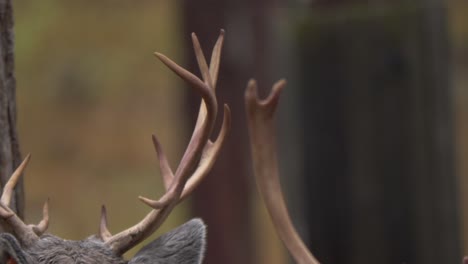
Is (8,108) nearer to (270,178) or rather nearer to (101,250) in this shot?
(101,250)

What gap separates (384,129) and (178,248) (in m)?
2.50

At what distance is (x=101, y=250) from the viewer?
18.2 feet

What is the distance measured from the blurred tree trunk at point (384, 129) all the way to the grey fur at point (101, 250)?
232cm

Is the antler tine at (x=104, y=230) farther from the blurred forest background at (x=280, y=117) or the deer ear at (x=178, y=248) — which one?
the blurred forest background at (x=280, y=117)

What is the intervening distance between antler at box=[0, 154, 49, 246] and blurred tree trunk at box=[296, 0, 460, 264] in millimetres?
2667

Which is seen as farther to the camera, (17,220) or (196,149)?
(196,149)

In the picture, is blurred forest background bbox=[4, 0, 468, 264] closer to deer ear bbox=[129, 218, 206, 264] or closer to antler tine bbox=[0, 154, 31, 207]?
deer ear bbox=[129, 218, 206, 264]

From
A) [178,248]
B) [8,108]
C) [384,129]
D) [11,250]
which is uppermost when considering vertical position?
[8,108]

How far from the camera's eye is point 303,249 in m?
6.21

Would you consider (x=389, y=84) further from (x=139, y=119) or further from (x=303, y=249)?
→ (x=139, y=119)

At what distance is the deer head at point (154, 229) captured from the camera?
5.47 m

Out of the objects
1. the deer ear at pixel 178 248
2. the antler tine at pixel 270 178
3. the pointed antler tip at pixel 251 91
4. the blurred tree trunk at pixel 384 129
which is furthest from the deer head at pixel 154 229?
the blurred tree trunk at pixel 384 129

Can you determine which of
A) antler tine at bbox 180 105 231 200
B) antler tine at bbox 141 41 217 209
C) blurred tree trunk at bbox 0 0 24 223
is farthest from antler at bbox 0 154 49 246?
antler tine at bbox 180 105 231 200

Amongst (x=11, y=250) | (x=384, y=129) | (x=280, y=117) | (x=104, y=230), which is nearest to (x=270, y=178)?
(x=104, y=230)
